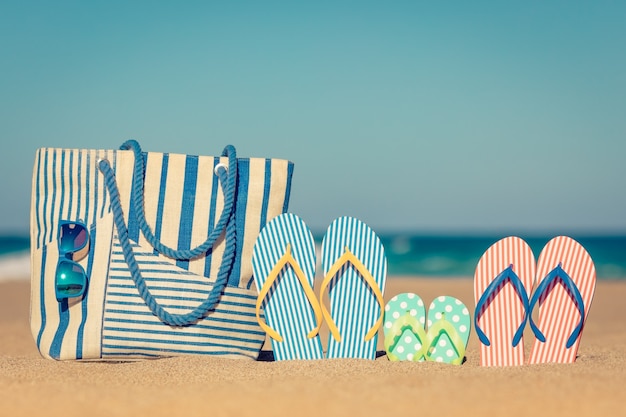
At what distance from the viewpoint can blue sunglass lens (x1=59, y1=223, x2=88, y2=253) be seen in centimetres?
406

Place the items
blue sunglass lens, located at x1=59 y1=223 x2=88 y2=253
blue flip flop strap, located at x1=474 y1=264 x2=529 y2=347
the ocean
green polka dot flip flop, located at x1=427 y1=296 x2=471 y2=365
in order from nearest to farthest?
blue flip flop strap, located at x1=474 y1=264 x2=529 y2=347 → green polka dot flip flop, located at x1=427 y1=296 x2=471 y2=365 → blue sunglass lens, located at x1=59 y1=223 x2=88 y2=253 → the ocean

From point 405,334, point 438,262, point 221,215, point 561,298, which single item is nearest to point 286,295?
point 221,215

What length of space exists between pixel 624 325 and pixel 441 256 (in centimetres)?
2577

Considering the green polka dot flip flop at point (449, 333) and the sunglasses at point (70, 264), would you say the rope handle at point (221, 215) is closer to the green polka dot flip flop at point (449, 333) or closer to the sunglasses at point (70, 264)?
the sunglasses at point (70, 264)

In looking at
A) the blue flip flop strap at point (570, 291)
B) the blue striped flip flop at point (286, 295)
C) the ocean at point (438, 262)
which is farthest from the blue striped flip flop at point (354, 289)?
the ocean at point (438, 262)

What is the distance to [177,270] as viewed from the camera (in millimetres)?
4070

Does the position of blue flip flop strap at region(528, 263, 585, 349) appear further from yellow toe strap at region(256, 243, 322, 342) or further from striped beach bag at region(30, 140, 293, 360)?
striped beach bag at region(30, 140, 293, 360)

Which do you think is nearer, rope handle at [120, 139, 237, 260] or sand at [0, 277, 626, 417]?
sand at [0, 277, 626, 417]

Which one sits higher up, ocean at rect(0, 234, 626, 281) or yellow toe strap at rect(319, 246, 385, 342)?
yellow toe strap at rect(319, 246, 385, 342)

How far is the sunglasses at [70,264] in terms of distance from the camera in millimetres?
4023

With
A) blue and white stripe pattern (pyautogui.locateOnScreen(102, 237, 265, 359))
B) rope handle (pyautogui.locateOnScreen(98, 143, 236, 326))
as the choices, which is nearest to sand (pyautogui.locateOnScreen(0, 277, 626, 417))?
blue and white stripe pattern (pyautogui.locateOnScreen(102, 237, 265, 359))

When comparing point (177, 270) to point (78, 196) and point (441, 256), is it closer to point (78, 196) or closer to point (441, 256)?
point (78, 196)

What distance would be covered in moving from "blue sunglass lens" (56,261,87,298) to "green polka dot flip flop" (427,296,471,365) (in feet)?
6.00

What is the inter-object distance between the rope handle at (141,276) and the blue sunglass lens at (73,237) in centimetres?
19
